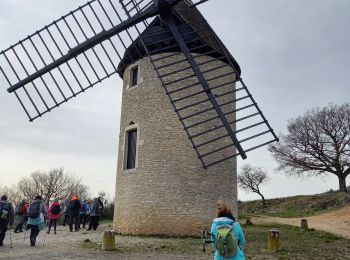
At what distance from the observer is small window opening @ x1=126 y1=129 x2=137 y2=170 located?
14.4 m

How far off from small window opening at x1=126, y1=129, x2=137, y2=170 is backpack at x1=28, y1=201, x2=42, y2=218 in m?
4.61

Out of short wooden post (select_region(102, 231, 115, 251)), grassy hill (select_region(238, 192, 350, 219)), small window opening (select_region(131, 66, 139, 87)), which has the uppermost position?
small window opening (select_region(131, 66, 139, 87))

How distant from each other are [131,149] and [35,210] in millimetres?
5110

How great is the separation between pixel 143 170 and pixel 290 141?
2676 cm

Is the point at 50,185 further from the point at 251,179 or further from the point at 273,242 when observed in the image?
the point at 273,242

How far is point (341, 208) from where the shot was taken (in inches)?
1177

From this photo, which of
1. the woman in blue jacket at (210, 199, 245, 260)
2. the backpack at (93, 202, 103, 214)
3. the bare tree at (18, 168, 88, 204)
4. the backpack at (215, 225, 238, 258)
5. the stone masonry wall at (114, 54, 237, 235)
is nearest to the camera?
the backpack at (215, 225, 238, 258)

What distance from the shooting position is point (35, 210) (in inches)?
398

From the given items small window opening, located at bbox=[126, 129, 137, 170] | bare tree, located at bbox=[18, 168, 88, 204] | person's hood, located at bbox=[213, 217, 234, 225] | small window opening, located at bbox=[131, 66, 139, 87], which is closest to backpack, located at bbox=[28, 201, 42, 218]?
small window opening, located at bbox=[126, 129, 137, 170]

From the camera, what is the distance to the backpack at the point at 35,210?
10070mm

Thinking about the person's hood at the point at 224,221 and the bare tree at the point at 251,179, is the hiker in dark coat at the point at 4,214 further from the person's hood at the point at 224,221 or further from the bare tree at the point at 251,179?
the bare tree at the point at 251,179

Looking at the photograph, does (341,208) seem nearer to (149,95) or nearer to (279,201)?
(279,201)

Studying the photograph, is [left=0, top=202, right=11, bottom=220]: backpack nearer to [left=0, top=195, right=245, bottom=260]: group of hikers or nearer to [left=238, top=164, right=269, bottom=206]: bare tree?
[left=0, top=195, right=245, bottom=260]: group of hikers

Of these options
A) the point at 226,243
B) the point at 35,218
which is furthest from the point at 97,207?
the point at 226,243
